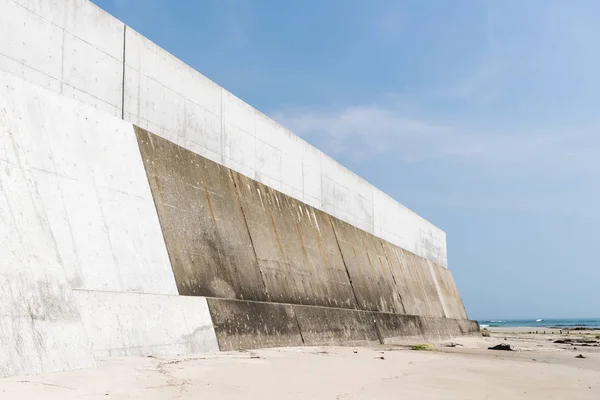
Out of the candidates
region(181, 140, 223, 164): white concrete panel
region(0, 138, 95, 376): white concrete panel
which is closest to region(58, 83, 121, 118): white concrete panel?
region(181, 140, 223, 164): white concrete panel

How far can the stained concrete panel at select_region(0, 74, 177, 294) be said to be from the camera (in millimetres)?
5871

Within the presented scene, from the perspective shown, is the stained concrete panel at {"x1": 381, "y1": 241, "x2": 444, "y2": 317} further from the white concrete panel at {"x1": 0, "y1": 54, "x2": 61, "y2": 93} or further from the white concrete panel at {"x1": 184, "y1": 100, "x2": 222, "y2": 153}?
the white concrete panel at {"x1": 0, "y1": 54, "x2": 61, "y2": 93}

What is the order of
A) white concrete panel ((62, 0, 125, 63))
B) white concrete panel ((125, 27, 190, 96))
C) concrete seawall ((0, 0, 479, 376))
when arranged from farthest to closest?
1. white concrete panel ((125, 27, 190, 96))
2. white concrete panel ((62, 0, 125, 63))
3. concrete seawall ((0, 0, 479, 376))

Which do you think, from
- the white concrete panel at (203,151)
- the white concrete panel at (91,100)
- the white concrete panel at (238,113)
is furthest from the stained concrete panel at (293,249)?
the white concrete panel at (91,100)

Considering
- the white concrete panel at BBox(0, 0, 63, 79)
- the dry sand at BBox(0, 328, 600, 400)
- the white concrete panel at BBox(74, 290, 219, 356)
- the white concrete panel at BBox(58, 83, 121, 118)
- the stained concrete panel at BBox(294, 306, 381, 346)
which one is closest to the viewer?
the dry sand at BBox(0, 328, 600, 400)

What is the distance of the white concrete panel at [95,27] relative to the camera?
7.27 m

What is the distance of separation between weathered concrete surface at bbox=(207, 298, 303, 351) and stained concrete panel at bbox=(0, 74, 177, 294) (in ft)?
2.71

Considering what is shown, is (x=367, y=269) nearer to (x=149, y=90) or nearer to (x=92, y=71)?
(x=149, y=90)

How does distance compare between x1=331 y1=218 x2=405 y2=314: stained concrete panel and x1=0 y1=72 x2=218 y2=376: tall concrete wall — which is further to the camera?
x1=331 y1=218 x2=405 y2=314: stained concrete panel

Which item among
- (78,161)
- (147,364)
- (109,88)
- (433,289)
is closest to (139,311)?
(147,364)

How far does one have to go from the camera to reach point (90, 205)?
6.43 m

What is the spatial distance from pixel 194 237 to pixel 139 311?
2139 mm

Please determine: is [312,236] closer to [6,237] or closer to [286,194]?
[286,194]

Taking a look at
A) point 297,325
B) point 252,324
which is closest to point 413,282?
point 297,325
